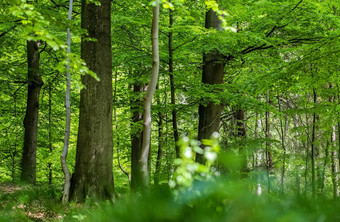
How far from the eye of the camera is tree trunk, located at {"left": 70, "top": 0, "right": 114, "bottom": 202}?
19.1ft

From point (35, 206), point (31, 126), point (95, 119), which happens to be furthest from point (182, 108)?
point (31, 126)

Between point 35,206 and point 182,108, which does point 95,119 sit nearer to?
point 35,206

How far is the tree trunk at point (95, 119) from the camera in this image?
19.1ft

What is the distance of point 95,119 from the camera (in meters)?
6.03

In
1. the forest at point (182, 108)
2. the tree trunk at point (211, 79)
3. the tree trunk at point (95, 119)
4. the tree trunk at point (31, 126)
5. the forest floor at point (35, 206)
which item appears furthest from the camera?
the tree trunk at point (31, 126)

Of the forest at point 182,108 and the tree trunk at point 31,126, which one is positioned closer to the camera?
the forest at point 182,108

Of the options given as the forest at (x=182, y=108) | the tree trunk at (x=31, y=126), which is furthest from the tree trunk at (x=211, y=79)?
the tree trunk at (x=31, y=126)

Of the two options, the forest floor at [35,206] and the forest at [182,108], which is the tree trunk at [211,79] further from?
the forest floor at [35,206]

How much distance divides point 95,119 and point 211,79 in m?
4.35

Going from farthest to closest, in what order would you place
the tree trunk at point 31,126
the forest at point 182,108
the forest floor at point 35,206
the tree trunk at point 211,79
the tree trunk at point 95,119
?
the tree trunk at point 31,126 < the tree trunk at point 211,79 < the tree trunk at point 95,119 < the forest floor at point 35,206 < the forest at point 182,108

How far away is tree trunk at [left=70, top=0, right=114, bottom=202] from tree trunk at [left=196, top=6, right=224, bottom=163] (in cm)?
353

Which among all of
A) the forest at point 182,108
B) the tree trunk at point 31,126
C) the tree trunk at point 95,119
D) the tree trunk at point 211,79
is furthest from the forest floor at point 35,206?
the tree trunk at point 31,126

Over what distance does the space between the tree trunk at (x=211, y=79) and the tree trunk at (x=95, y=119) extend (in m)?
3.53

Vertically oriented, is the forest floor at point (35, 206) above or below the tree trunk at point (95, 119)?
below
